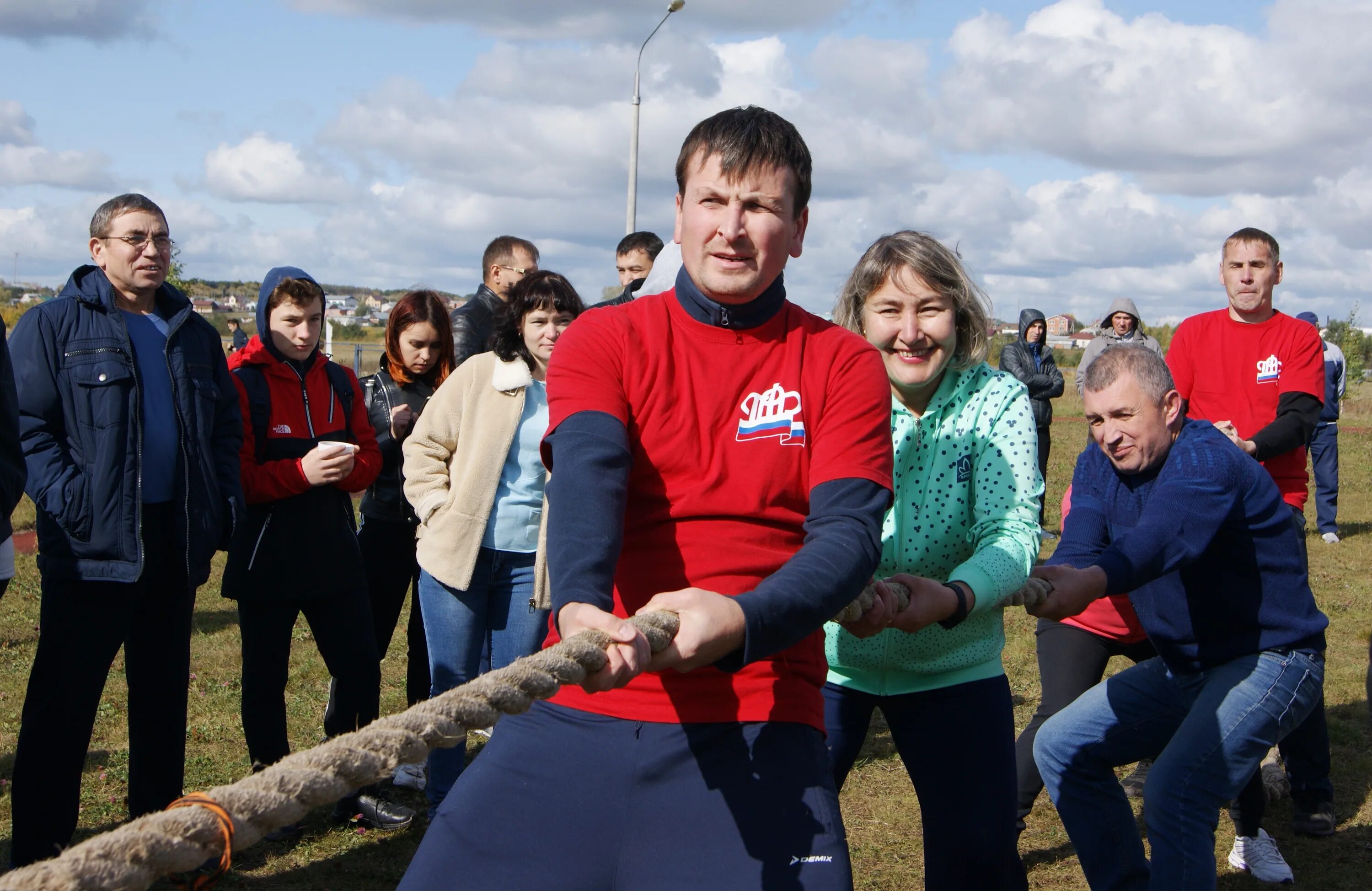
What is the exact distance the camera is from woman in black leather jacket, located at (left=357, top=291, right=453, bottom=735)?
521 cm

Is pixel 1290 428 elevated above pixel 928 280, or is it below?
below

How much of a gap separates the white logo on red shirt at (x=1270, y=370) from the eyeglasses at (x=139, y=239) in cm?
508

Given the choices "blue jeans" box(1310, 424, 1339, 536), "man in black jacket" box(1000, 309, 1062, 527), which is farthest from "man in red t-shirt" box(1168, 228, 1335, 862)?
"blue jeans" box(1310, 424, 1339, 536)

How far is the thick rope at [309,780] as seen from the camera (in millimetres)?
1283

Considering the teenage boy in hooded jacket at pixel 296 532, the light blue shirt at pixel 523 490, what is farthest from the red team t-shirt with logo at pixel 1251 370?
the teenage boy in hooded jacket at pixel 296 532

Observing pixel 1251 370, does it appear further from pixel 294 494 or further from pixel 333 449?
pixel 294 494

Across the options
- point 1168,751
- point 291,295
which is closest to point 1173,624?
point 1168,751

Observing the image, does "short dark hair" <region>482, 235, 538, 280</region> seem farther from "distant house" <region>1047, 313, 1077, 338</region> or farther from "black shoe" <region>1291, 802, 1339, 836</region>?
"distant house" <region>1047, 313, 1077, 338</region>

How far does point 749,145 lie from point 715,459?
554 mm

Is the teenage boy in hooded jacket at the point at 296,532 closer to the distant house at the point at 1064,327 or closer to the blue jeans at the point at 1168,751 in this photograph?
the blue jeans at the point at 1168,751

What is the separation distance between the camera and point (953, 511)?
307cm

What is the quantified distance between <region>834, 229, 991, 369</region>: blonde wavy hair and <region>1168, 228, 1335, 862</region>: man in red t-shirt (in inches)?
114

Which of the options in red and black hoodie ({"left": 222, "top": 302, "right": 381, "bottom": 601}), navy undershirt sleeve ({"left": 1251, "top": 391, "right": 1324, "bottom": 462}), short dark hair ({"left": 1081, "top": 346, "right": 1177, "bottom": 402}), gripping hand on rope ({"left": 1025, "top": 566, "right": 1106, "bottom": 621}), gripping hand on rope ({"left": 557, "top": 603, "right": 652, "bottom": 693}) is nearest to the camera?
gripping hand on rope ({"left": 557, "top": 603, "right": 652, "bottom": 693})

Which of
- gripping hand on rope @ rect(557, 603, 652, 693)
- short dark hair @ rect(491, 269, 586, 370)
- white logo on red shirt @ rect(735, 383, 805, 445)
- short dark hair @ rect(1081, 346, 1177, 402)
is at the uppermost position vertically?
short dark hair @ rect(491, 269, 586, 370)
